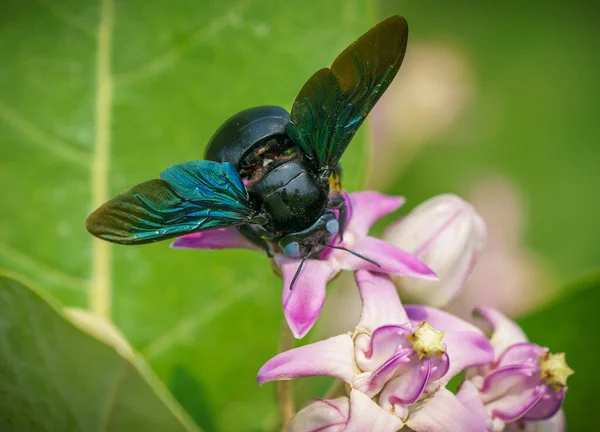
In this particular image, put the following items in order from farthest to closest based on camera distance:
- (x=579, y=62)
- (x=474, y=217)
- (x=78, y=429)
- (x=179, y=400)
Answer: (x=579, y=62) → (x=179, y=400) → (x=474, y=217) → (x=78, y=429)

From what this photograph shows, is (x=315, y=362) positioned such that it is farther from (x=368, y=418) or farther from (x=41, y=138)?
(x=41, y=138)

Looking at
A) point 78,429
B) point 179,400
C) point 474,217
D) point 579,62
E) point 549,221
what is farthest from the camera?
point 579,62

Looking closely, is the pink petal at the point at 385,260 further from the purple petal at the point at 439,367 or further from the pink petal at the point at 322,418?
the pink petal at the point at 322,418

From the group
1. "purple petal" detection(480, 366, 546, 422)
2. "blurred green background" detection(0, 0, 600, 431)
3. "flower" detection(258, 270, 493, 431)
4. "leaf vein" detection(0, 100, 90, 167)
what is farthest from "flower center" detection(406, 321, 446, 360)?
"leaf vein" detection(0, 100, 90, 167)

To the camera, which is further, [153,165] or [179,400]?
[153,165]

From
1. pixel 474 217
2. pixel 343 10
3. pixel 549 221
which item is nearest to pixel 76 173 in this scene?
pixel 343 10

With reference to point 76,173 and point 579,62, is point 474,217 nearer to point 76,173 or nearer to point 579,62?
point 76,173

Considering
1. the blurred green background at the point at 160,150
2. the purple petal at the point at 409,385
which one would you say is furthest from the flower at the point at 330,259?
the blurred green background at the point at 160,150
